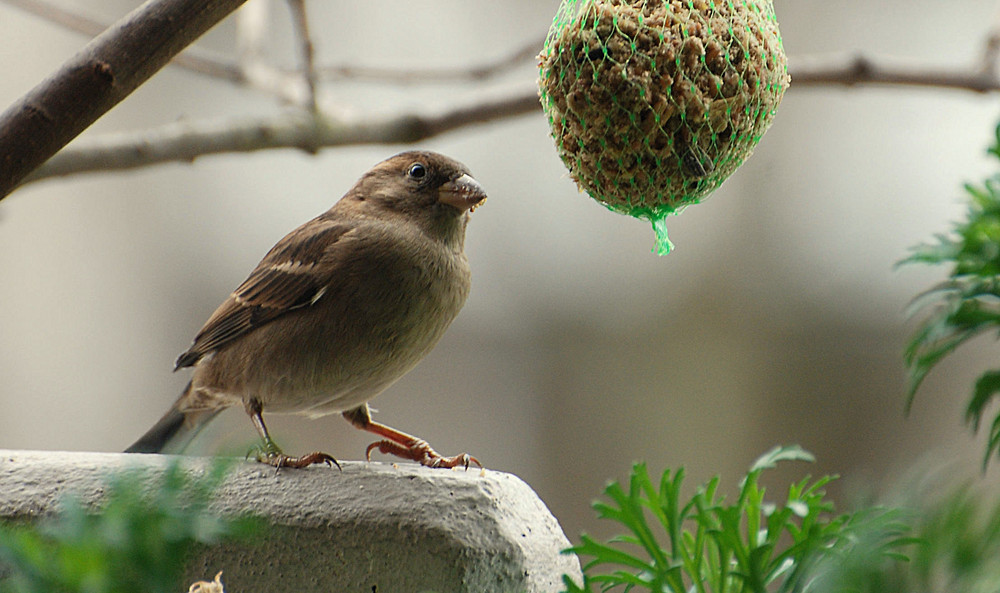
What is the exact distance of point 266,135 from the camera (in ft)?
8.71

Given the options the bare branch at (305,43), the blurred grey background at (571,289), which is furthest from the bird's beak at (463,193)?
the blurred grey background at (571,289)

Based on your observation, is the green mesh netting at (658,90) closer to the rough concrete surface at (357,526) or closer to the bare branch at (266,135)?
the rough concrete surface at (357,526)

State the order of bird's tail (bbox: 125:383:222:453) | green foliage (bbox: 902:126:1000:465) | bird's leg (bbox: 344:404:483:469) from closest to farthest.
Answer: green foliage (bbox: 902:126:1000:465) → bird's leg (bbox: 344:404:483:469) → bird's tail (bbox: 125:383:222:453)

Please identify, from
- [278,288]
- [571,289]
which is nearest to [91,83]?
[278,288]

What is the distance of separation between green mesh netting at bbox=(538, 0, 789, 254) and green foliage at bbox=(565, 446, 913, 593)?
0.47 meters

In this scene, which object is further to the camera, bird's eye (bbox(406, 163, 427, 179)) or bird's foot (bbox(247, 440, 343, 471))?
bird's eye (bbox(406, 163, 427, 179))

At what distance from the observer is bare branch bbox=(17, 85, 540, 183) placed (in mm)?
2520

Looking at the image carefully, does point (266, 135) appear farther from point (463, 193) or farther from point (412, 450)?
point (412, 450)

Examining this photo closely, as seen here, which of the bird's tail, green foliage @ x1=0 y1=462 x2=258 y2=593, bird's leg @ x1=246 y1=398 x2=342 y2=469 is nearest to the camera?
green foliage @ x1=0 y1=462 x2=258 y2=593

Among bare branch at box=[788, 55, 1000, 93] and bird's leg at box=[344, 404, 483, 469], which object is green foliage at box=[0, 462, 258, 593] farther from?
bare branch at box=[788, 55, 1000, 93]

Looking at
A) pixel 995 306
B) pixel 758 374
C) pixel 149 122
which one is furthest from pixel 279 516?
pixel 149 122

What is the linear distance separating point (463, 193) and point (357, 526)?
2.98 ft

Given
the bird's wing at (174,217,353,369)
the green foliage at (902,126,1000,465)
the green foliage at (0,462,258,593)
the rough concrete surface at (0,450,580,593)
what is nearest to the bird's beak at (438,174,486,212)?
the bird's wing at (174,217,353,369)

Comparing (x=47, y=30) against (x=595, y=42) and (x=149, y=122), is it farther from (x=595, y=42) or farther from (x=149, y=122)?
(x=595, y=42)
